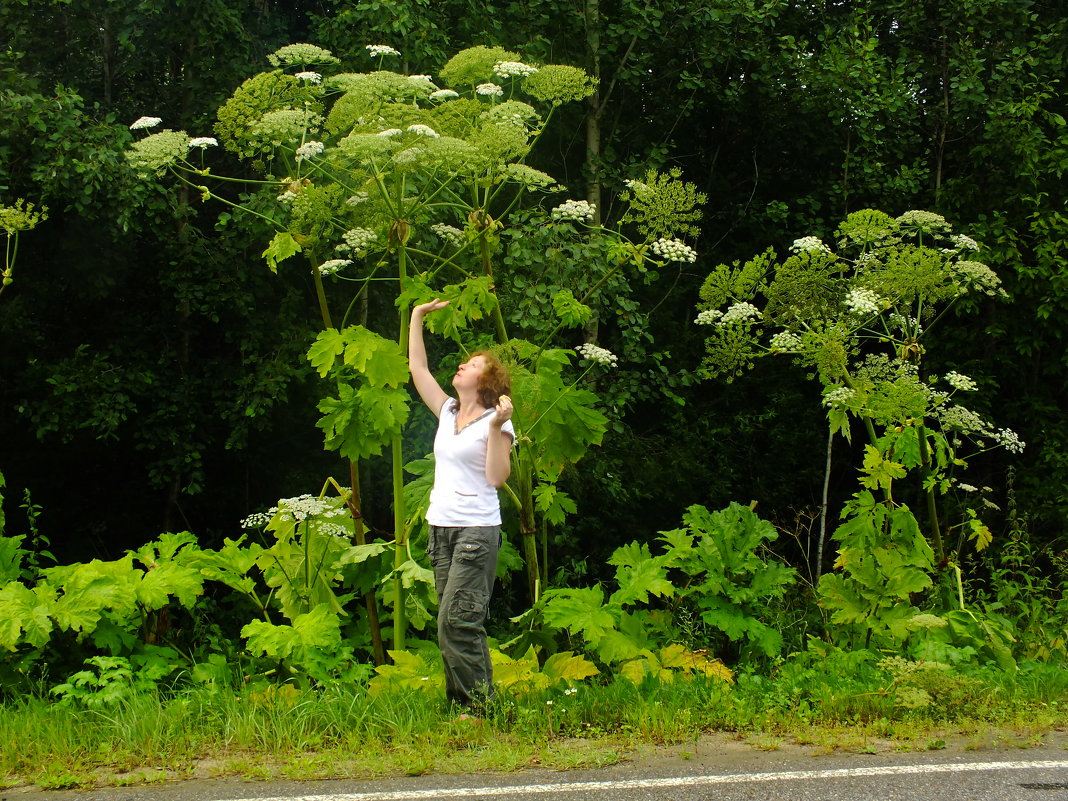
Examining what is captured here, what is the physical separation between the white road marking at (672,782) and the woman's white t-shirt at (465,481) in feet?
4.27

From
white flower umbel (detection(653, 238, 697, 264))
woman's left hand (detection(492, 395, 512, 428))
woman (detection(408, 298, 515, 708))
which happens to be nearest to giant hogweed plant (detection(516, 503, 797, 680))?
woman (detection(408, 298, 515, 708))

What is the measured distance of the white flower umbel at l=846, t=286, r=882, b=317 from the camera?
6.64m

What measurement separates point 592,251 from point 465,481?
14.1 feet

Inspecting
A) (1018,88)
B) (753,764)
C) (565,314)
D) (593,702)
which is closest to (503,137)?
(565,314)

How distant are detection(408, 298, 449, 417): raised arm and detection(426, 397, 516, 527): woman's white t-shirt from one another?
0.36 m

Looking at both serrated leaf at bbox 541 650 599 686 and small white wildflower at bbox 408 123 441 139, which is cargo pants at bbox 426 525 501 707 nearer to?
serrated leaf at bbox 541 650 599 686

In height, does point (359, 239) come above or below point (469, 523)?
above

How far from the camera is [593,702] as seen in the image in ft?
18.1

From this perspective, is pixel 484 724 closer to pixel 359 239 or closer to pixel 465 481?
pixel 465 481

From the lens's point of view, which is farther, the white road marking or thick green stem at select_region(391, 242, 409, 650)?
thick green stem at select_region(391, 242, 409, 650)

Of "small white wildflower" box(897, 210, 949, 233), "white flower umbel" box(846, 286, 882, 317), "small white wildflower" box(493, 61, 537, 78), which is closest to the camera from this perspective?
"small white wildflower" box(493, 61, 537, 78)

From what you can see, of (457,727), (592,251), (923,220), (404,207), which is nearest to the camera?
(457,727)

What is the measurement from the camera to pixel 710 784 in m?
4.57

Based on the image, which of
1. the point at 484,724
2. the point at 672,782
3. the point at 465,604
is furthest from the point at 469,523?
the point at 672,782
